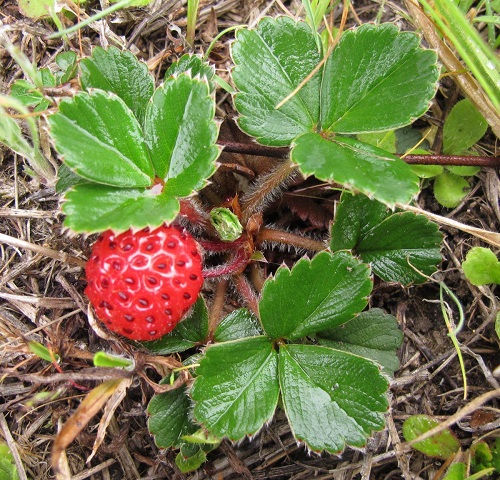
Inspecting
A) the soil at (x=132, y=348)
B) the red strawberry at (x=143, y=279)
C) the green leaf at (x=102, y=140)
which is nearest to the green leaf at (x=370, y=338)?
the soil at (x=132, y=348)

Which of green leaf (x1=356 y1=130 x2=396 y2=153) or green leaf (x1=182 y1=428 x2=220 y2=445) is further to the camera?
green leaf (x1=356 y1=130 x2=396 y2=153)

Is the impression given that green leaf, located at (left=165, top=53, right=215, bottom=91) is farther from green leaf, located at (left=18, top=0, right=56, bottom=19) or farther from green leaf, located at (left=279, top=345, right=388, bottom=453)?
green leaf, located at (left=279, top=345, right=388, bottom=453)

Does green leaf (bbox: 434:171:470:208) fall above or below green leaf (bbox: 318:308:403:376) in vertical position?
above

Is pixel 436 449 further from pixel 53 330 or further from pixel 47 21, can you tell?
pixel 47 21

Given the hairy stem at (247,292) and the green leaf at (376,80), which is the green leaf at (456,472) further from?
the green leaf at (376,80)

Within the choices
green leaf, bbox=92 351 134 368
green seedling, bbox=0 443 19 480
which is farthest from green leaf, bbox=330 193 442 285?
green seedling, bbox=0 443 19 480

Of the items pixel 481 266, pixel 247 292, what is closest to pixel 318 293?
pixel 247 292

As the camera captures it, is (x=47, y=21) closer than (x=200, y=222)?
No

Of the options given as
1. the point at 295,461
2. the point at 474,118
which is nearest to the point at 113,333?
the point at 295,461
